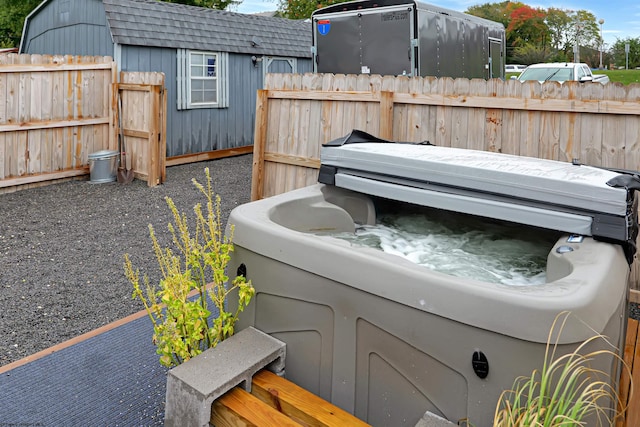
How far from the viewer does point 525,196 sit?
219cm

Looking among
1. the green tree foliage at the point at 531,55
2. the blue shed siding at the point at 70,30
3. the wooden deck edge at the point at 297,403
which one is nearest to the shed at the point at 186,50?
the blue shed siding at the point at 70,30

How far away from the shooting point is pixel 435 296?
1572 mm

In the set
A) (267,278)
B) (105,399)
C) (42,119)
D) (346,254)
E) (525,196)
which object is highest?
(42,119)

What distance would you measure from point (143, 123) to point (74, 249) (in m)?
3.16

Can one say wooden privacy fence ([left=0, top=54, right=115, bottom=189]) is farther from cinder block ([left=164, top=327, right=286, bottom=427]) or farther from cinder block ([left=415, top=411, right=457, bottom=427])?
cinder block ([left=415, top=411, right=457, bottom=427])

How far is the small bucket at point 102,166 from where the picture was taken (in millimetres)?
7535

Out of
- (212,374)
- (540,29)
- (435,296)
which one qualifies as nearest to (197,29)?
(212,374)

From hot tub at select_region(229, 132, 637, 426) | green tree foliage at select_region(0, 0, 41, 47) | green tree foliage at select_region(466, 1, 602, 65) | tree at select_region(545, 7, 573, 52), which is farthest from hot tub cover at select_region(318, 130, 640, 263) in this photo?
tree at select_region(545, 7, 573, 52)

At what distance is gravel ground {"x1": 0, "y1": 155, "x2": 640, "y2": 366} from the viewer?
3.38 m

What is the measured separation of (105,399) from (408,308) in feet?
5.46

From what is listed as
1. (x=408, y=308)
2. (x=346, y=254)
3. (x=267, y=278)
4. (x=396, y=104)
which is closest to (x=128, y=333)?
(x=267, y=278)

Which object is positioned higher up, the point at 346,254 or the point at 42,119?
→ the point at 42,119

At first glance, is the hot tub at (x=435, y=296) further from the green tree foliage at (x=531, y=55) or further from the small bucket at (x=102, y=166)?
the green tree foliage at (x=531, y=55)

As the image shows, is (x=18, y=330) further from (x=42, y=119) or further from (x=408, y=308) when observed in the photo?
(x=42, y=119)
